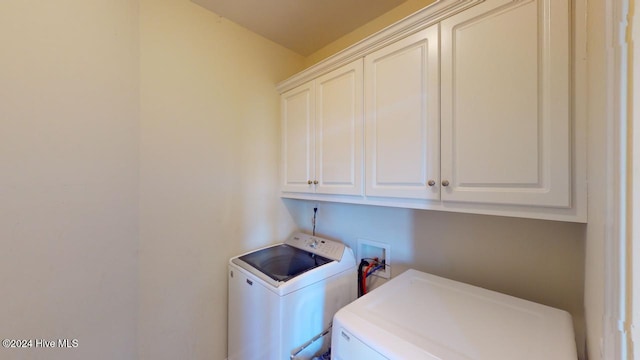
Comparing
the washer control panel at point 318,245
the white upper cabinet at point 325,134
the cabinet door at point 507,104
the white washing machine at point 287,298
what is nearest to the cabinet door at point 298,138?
the white upper cabinet at point 325,134

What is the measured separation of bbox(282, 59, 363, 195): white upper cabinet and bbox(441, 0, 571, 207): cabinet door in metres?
0.47

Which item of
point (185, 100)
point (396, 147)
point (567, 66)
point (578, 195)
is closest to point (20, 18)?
point (185, 100)

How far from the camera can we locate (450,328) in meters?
0.80

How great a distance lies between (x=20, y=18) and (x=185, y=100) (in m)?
0.61

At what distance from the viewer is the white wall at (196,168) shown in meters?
1.24

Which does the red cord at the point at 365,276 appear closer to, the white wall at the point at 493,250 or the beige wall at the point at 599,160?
the white wall at the point at 493,250

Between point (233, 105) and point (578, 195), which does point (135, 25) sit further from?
point (578, 195)

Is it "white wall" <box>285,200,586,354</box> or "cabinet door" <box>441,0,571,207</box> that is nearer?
"cabinet door" <box>441,0,571,207</box>

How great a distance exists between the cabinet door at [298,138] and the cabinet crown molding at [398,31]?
15 centimetres

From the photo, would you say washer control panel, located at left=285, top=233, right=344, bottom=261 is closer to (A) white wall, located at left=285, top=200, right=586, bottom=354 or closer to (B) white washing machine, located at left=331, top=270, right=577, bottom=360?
(A) white wall, located at left=285, top=200, right=586, bottom=354

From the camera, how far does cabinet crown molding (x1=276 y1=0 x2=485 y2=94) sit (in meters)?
0.94

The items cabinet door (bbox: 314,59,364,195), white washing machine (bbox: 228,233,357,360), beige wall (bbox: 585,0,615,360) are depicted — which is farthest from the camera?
cabinet door (bbox: 314,59,364,195)

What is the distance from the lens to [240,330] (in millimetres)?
1396

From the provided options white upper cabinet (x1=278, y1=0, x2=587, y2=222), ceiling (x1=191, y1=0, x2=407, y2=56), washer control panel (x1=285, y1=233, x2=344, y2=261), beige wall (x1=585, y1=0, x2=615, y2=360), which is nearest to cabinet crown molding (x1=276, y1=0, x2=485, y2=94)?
white upper cabinet (x1=278, y1=0, x2=587, y2=222)
